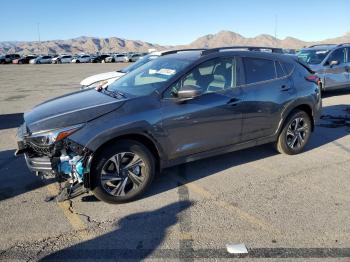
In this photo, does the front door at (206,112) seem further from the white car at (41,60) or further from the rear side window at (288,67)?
the white car at (41,60)

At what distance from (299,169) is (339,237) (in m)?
2.07

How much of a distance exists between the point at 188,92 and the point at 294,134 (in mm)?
2611

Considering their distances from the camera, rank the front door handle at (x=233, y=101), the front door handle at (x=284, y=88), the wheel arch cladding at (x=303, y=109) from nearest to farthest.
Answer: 1. the front door handle at (x=233, y=101)
2. the front door handle at (x=284, y=88)
3. the wheel arch cladding at (x=303, y=109)

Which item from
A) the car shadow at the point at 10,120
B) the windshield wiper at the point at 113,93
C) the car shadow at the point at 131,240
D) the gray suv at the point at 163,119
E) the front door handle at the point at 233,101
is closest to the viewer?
the car shadow at the point at 131,240

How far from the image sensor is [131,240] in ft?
12.5

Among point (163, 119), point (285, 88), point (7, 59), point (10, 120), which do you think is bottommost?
point (10, 120)

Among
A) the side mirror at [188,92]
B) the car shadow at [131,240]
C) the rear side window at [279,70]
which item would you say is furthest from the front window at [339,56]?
the car shadow at [131,240]

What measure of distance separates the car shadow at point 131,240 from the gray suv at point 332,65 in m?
9.76

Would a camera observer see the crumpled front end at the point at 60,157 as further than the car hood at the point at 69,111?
No

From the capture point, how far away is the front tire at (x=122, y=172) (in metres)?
4.40

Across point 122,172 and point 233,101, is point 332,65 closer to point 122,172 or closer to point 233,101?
point 233,101

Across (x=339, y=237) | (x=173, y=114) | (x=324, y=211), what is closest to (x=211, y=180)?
(x=173, y=114)

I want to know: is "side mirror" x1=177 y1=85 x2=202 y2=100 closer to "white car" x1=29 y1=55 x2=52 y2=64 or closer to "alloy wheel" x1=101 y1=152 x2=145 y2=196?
"alloy wheel" x1=101 y1=152 x2=145 y2=196

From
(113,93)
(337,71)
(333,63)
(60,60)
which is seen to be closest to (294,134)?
(113,93)
